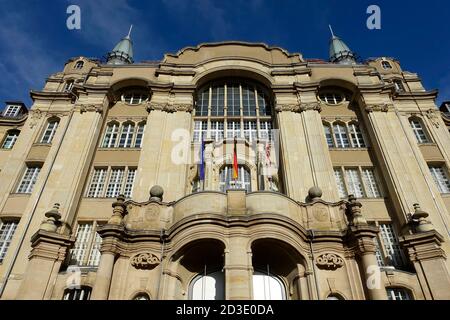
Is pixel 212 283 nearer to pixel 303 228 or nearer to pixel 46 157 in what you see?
pixel 303 228

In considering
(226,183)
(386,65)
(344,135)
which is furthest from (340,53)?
(226,183)

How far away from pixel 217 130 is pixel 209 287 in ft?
35.1

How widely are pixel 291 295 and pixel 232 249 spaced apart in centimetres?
360

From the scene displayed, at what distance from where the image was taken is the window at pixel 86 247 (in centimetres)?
1656

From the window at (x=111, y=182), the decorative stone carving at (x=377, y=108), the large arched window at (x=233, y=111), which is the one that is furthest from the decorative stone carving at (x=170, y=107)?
the decorative stone carving at (x=377, y=108)

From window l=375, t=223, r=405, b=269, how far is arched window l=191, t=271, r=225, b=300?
7679mm

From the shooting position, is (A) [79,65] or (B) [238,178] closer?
(B) [238,178]

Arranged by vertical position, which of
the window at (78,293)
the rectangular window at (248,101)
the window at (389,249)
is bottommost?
the window at (78,293)

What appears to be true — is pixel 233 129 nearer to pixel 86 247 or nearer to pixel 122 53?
pixel 86 247

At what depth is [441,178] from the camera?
67.1 feet

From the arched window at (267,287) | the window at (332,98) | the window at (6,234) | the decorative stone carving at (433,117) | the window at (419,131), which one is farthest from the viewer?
the window at (332,98)

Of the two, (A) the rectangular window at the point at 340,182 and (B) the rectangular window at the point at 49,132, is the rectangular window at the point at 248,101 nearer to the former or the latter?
(A) the rectangular window at the point at 340,182

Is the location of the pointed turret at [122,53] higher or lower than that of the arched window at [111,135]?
higher

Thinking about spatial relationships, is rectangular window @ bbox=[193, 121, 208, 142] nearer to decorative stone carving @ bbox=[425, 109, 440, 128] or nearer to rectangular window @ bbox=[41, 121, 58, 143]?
rectangular window @ bbox=[41, 121, 58, 143]
